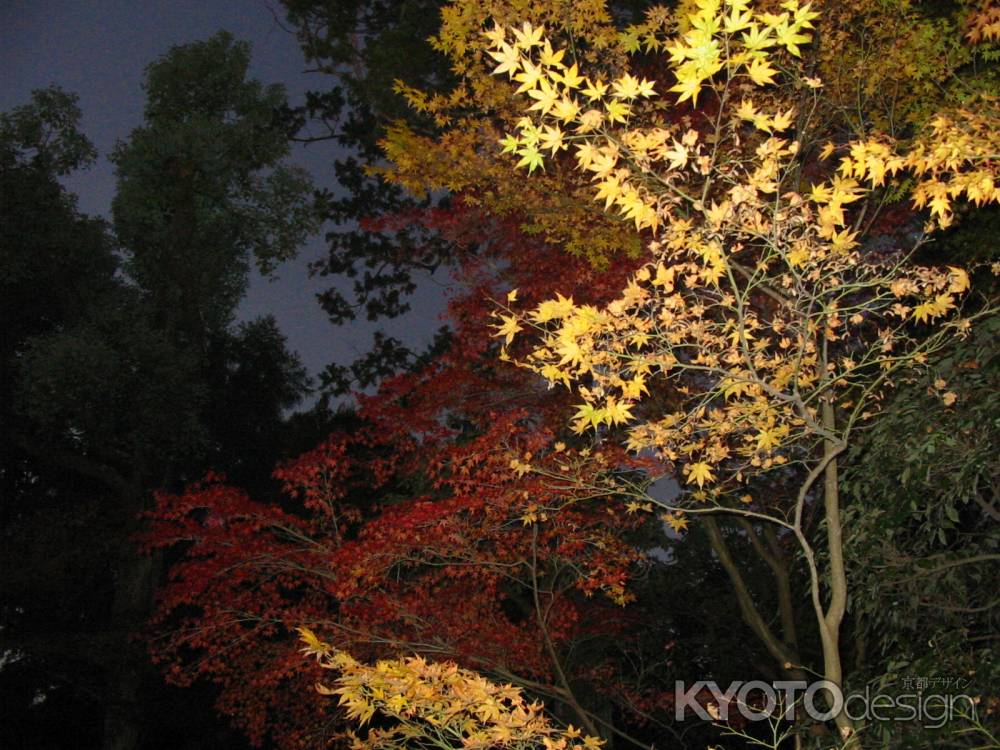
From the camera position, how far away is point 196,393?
15.1 m

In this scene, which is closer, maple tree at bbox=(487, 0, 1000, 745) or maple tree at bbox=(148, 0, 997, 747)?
maple tree at bbox=(487, 0, 1000, 745)

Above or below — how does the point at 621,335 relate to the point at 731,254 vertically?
below

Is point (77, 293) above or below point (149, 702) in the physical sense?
above

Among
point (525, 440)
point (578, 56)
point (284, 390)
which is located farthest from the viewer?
point (284, 390)

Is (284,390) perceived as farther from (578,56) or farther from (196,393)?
(578,56)

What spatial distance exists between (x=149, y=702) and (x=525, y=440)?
8.12m

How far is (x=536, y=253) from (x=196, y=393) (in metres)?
7.43

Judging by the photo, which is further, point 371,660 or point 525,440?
point 371,660

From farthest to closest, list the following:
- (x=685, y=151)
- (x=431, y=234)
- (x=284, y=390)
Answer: (x=284, y=390) → (x=431, y=234) → (x=685, y=151)

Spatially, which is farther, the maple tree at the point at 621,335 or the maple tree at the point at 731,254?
the maple tree at the point at 621,335

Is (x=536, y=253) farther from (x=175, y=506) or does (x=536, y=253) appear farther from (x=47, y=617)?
(x=47, y=617)

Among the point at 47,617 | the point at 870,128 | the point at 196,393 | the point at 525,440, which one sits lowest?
the point at 47,617

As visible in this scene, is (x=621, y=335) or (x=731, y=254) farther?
(x=621, y=335)

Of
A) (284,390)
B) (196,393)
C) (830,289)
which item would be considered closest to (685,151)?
(830,289)
